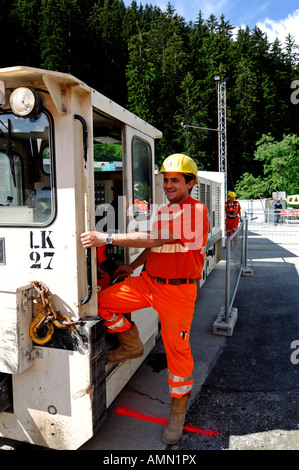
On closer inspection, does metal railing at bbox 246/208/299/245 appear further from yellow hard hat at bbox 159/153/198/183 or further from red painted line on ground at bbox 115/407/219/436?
yellow hard hat at bbox 159/153/198/183

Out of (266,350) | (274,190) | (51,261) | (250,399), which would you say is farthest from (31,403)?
(274,190)

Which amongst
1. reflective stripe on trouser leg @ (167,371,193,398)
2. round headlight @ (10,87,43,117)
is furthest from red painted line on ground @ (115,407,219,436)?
round headlight @ (10,87,43,117)

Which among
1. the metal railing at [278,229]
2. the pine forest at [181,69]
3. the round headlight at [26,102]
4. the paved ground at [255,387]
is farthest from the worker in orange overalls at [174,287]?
the pine forest at [181,69]

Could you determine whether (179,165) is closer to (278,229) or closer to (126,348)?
(126,348)

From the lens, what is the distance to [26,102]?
215 centimetres

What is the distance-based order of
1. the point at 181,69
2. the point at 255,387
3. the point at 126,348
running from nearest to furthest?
the point at 126,348, the point at 255,387, the point at 181,69

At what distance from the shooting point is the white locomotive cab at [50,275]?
2.28 metres

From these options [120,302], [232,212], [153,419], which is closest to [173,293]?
[120,302]

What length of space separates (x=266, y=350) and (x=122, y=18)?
55144 millimetres

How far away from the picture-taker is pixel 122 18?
4966 centimetres

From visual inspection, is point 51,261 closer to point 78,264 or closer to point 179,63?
point 78,264

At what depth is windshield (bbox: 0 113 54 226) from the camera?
2400 mm

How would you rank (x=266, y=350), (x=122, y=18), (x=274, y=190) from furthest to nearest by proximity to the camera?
1. (x=122, y=18)
2. (x=274, y=190)
3. (x=266, y=350)

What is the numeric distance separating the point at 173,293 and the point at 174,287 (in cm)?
5
